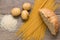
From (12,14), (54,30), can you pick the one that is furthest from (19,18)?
(54,30)

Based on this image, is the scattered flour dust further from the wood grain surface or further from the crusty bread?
the crusty bread

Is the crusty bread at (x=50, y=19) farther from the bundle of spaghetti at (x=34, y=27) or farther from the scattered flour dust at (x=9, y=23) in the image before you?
the scattered flour dust at (x=9, y=23)

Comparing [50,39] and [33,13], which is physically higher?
[33,13]

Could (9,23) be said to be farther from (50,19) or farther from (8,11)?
(50,19)

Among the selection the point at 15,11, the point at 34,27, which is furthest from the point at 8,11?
the point at 34,27

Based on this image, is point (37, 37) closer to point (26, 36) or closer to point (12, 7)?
point (26, 36)
